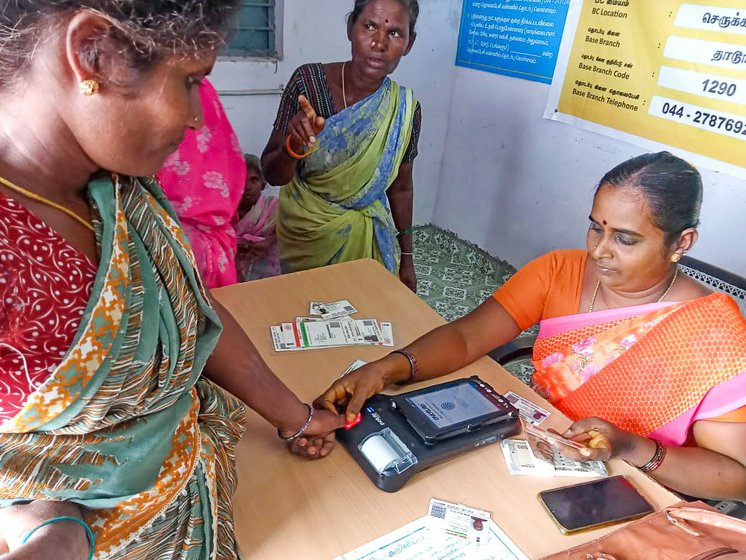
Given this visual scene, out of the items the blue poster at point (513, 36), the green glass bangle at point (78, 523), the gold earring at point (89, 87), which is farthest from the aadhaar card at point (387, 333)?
the blue poster at point (513, 36)

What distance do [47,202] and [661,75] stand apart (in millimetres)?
2432

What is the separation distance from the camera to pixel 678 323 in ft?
4.07

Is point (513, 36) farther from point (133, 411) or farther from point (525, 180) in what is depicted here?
point (133, 411)

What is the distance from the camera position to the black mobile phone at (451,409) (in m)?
1.03

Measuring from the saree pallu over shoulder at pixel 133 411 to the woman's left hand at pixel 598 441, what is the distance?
2.18ft

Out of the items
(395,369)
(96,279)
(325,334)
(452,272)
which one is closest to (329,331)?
(325,334)

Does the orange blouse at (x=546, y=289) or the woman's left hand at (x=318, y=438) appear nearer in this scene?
the woman's left hand at (x=318, y=438)

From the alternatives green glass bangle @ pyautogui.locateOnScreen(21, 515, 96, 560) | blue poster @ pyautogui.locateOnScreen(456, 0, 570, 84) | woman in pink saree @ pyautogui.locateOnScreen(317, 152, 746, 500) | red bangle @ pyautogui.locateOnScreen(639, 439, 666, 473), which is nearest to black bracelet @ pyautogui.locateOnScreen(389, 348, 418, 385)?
woman in pink saree @ pyautogui.locateOnScreen(317, 152, 746, 500)

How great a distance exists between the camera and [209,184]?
4.85ft

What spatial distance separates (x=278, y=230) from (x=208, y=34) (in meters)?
1.64

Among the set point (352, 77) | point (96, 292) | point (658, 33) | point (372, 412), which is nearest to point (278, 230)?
point (352, 77)

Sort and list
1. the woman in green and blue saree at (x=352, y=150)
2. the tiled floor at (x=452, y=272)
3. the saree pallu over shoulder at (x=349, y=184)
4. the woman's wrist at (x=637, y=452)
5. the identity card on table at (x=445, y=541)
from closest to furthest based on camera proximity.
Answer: the identity card on table at (x=445, y=541), the woman's wrist at (x=637, y=452), the woman in green and blue saree at (x=352, y=150), the saree pallu over shoulder at (x=349, y=184), the tiled floor at (x=452, y=272)

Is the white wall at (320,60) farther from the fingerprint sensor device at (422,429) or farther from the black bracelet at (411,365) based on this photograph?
the fingerprint sensor device at (422,429)

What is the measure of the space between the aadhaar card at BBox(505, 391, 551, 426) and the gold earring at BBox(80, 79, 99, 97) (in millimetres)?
1005
